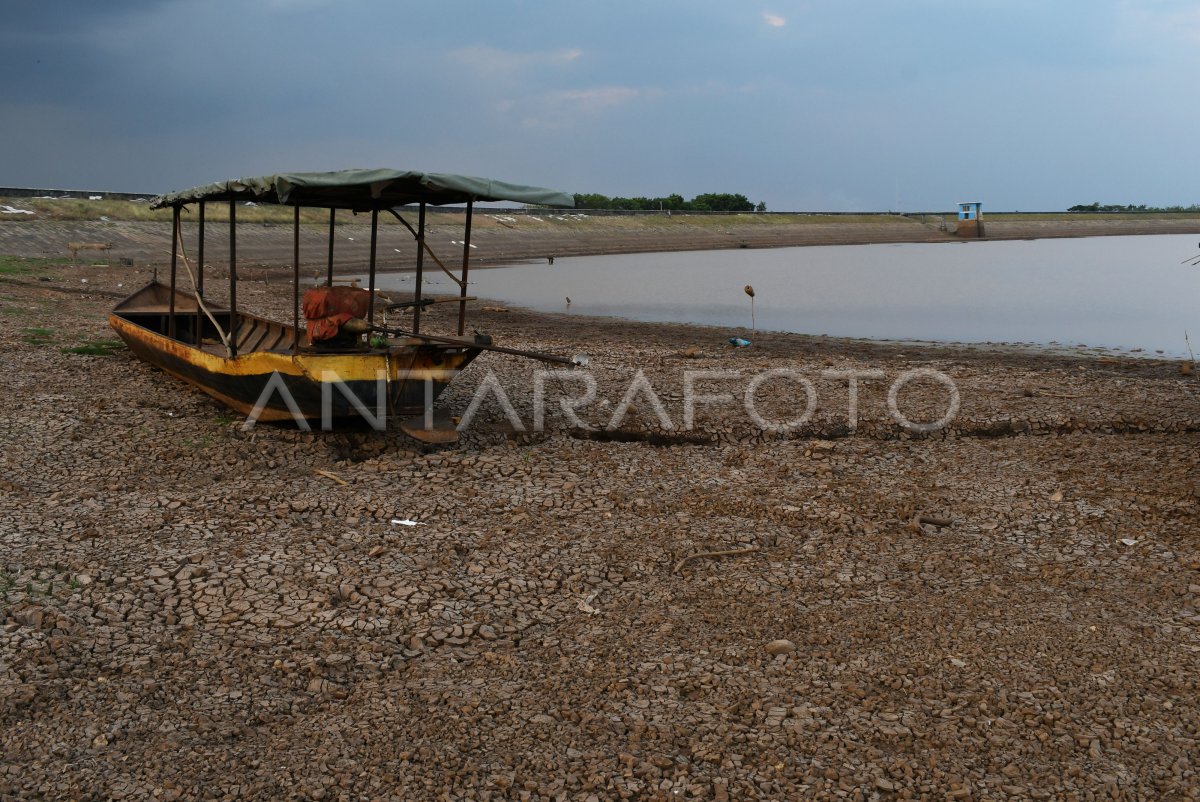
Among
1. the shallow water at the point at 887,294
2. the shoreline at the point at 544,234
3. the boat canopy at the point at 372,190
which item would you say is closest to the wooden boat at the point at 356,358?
the boat canopy at the point at 372,190

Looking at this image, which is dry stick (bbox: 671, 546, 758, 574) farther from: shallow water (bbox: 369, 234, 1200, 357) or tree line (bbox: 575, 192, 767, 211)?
tree line (bbox: 575, 192, 767, 211)

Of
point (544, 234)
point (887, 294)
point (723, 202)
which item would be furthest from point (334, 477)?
point (723, 202)

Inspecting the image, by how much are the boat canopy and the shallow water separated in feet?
44.1

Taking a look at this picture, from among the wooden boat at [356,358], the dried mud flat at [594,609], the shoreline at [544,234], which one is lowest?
the dried mud flat at [594,609]

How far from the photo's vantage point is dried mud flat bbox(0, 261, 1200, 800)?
4922 mm

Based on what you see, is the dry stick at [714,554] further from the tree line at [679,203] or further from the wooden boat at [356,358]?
the tree line at [679,203]

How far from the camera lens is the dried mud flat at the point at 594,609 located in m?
4.92

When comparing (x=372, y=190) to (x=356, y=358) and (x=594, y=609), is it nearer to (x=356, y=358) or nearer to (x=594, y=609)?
(x=356, y=358)

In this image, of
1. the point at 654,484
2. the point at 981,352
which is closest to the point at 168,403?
the point at 654,484

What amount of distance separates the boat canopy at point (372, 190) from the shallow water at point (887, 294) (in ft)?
44.1

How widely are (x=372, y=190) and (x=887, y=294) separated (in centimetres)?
3198

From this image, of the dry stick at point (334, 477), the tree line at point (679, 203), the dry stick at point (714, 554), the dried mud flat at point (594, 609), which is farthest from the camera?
the tree line at point (679, 203)

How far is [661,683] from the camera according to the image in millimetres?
5715

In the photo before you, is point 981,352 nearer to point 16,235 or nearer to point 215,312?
point 215,312
